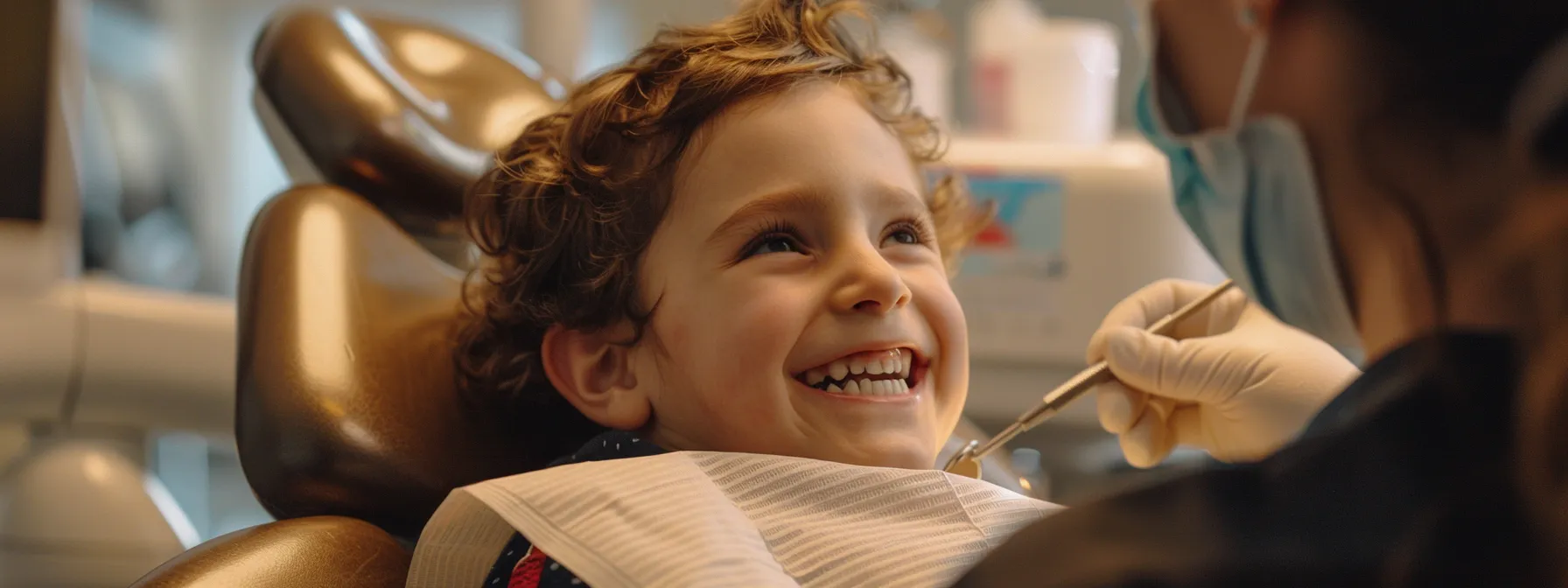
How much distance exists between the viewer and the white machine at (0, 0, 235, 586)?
4.95ft

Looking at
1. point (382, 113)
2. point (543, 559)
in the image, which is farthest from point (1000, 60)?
point (543, 559)

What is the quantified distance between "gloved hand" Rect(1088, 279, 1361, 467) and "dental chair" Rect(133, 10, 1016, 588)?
0.20 m

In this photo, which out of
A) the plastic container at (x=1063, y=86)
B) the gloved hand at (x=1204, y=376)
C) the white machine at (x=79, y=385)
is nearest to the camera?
the gloved hand at (x=1204, y=376)

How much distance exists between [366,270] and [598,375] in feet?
0.70

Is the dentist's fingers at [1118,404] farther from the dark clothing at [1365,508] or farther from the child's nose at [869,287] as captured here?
the dark clothing at [1365,508]

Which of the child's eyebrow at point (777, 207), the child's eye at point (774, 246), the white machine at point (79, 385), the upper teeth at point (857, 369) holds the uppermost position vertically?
the child's eyebrow at point (777, 207)

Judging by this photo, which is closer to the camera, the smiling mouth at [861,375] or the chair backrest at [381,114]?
the smiling mouth at [861,375]

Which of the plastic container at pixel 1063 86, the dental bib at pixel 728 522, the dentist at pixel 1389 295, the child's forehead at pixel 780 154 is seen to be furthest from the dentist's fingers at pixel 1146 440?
the plastic container at pixel 1063 86

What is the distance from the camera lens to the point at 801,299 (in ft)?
2.99

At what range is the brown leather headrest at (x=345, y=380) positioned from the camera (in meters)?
0.95

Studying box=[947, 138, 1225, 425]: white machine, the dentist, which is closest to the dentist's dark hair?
the dentist

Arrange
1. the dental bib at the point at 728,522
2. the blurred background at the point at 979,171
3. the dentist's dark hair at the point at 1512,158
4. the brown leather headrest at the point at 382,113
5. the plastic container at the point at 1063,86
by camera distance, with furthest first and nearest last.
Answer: the plastic container at the point at 1063,86 → the blurred background at the point at 979,171 → the brown leather headrest at the point at 382,113 → the dental bib at the point at 728,522 → the dentist's dark hair at the point at 1512,158

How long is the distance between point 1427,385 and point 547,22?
5.86ft

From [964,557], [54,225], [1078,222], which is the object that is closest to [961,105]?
[1078,222]
